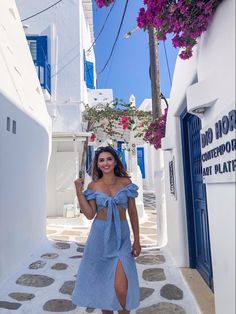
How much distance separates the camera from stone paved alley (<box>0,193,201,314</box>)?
137 inches

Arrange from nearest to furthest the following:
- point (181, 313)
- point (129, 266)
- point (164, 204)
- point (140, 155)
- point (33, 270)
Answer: point (129, 266)
point (181, 313)
point (33, 270)
point (164, 204)
point (140, 155)

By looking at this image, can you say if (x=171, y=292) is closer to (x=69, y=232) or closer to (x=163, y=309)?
(x=163, y=309)

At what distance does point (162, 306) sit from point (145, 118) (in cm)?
771

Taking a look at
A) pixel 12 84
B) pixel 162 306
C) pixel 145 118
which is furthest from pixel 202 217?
pixel 145 118

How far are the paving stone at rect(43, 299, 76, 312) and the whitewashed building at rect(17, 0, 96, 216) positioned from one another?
668 cm

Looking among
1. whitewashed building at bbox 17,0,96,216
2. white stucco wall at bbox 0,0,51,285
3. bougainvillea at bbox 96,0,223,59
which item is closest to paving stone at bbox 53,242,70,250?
white stucco wall at bbox 0,0,51,285

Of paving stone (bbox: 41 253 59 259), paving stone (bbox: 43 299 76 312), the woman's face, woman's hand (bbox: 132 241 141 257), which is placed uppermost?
the woman's face

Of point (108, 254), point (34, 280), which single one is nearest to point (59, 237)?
point (34, 280)

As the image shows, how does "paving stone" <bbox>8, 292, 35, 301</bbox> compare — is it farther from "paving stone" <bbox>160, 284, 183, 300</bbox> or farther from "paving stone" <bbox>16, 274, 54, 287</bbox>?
"paving stone" <bbox>160, 284, 183, 300</bbox>

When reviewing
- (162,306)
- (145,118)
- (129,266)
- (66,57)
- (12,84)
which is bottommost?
(162,306)

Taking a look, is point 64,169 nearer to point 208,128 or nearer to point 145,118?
point 145,118

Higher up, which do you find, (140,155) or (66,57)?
(66,57)

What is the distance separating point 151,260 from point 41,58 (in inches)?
306

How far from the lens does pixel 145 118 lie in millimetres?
10492
